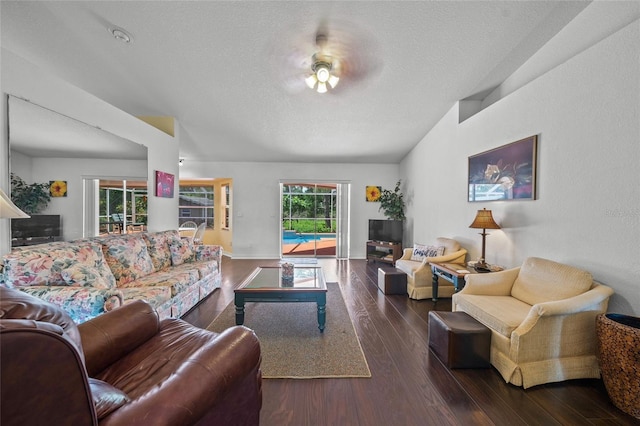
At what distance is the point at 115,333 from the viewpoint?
1334mm

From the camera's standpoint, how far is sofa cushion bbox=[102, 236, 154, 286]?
8.45 feet

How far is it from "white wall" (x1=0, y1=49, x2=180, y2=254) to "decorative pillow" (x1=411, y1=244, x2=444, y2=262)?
4.22 m

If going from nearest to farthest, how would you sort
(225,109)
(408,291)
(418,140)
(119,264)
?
(119,264)
(408,291)
(225,109)
(418,140)

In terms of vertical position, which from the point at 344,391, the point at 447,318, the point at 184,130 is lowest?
the point at 344,391

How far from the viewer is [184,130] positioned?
4578mm

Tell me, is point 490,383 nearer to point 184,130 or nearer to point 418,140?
point 418,140

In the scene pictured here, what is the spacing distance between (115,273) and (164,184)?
5.85 ft

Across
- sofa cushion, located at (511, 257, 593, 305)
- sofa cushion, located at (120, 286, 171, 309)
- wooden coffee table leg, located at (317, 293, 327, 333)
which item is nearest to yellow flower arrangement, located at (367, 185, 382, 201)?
sofa cushion, located at (511, 257, 593, 305)

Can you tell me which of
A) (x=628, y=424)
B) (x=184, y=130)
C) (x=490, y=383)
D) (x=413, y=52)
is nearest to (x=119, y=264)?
(x=184, y=130)

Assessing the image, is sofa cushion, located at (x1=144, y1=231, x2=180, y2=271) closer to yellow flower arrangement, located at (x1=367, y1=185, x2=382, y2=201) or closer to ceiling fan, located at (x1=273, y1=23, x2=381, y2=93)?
ceiling fan, located at (x1=273, y1=23, x2=381, y2=93)

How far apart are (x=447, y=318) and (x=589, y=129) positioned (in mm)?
2033

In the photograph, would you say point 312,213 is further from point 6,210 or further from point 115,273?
point 6,210

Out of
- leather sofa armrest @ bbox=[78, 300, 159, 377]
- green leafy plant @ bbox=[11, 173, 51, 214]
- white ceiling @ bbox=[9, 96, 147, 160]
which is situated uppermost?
white ceiling @ bbox=[9, 96, 147, 160]

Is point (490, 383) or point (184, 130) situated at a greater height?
point (184, 130)
